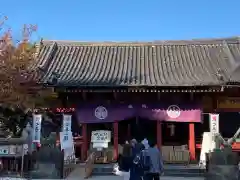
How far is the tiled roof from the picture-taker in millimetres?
16375

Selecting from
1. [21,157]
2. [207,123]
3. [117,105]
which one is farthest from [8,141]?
[207,123]

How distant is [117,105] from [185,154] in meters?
3.80

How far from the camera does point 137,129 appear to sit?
1817 cm

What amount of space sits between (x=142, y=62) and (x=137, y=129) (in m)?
3.64

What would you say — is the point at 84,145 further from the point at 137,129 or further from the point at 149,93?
the point at 149,93

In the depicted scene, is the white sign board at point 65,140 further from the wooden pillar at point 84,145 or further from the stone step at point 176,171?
the wooden pillar at point 84,145

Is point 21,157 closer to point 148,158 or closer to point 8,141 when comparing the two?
point 8,141

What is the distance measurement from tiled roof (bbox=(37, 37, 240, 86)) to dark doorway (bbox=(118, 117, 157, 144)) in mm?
2548

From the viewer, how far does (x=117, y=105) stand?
662 inches

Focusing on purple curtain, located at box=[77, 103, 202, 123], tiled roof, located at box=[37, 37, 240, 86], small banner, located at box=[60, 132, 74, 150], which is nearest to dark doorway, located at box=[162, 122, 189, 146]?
purple curtain, located at box=[77, 103, 202, 123]

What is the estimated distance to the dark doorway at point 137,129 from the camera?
18.2 m

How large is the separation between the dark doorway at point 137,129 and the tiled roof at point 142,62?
8.36 feet

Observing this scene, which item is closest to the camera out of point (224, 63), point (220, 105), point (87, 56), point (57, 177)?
point (57, 177)

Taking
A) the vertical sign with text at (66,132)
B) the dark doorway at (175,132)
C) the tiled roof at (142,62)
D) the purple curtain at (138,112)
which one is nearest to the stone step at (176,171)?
the vertical sign with text at (66,132)
